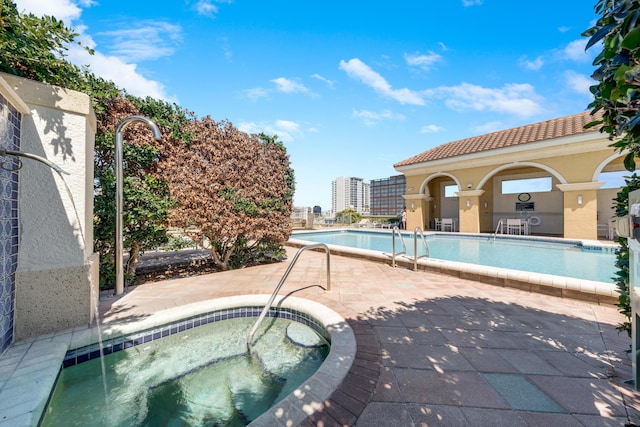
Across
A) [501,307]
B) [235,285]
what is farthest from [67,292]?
[501,307]

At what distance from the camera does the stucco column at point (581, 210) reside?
10.1 metres

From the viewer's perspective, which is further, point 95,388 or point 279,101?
point 279,101

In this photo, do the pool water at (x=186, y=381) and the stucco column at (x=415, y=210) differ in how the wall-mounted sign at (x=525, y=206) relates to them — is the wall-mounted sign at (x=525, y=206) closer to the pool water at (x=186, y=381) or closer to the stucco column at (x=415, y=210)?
the stucco column at (x=415, y=210)

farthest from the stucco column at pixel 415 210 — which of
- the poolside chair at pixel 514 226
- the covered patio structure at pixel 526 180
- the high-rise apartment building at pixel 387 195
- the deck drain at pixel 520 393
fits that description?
Result: the high-rise apartment building at pixel 387 195

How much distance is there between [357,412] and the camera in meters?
1.73

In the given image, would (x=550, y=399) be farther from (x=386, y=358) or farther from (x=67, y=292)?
(x=67, y=292)

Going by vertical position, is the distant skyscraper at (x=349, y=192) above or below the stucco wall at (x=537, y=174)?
above

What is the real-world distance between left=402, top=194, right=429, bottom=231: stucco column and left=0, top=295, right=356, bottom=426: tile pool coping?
13.2 metres

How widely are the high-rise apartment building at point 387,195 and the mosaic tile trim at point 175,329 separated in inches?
1927

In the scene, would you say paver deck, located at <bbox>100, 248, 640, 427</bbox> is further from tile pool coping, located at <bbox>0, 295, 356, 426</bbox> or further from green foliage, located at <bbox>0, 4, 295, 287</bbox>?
green foliage, located at <bbox>0, 4, 295, 287</bbox>

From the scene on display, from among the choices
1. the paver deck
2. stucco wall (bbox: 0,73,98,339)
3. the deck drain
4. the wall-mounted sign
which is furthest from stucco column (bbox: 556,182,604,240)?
stucco wall (bbox: 0,73,98,339)

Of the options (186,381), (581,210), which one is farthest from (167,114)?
(581,210)

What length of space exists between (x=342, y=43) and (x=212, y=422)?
1293cm

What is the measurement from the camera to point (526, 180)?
48.6ft
